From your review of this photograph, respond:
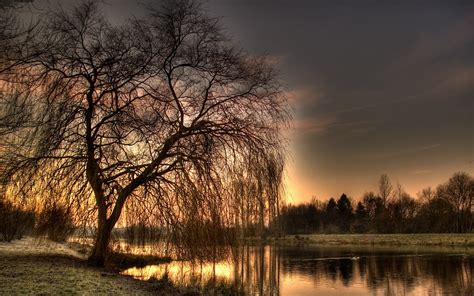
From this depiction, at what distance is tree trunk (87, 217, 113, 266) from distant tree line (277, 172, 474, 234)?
4189cm

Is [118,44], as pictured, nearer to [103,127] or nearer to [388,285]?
[103,127]

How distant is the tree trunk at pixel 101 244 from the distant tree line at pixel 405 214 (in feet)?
137

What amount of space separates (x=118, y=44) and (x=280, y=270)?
17.4 m

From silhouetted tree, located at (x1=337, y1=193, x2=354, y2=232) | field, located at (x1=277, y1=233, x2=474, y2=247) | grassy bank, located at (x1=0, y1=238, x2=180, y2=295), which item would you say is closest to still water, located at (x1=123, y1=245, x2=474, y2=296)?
grassy bank, located at (x1=0, y1=238, x2=180, y2=295)

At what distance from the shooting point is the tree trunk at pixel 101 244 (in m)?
14.1

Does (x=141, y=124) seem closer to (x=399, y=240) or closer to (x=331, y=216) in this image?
(x=399, y=240)

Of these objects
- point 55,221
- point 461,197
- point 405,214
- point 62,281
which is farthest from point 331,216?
point 62,281

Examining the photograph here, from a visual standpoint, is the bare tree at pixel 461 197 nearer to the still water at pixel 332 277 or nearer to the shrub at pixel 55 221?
the still water at pixel 332 277

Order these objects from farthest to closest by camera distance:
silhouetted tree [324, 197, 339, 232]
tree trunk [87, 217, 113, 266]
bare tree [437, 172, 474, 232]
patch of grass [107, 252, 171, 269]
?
silhouetted tree [324, 197, 339, 232], bare tree [437, 172, 474, 232], patch of grass [107, 252, 171, 269], tree trunk [87, 217, 113, 266]

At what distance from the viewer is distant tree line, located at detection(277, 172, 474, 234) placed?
62.7m

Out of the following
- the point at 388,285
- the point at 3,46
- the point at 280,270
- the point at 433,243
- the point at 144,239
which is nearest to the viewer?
the point at 3,46

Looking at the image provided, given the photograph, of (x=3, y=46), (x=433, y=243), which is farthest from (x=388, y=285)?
(x=433, y=243)

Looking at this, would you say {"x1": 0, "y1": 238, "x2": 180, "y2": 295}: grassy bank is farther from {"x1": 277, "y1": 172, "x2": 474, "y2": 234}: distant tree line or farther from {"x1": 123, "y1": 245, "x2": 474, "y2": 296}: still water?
{"x1": 277, "y1": 172, "x2": 474, "y2": 234}: distant tree line

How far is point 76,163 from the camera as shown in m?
13.3
